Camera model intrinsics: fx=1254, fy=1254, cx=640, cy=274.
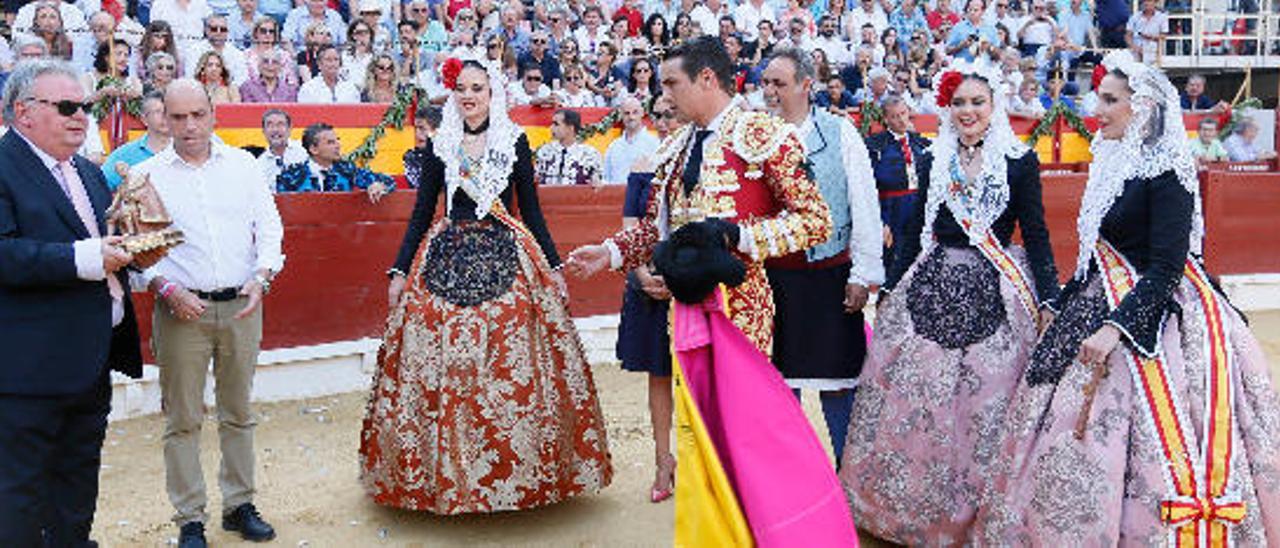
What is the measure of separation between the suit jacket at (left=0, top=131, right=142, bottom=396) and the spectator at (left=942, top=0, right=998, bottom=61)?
1161 centimetres

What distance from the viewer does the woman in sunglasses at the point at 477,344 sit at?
4219 millimetres

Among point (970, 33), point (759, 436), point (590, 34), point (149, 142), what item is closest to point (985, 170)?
point (759, 436)

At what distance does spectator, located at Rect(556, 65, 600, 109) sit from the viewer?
9766 millimetres

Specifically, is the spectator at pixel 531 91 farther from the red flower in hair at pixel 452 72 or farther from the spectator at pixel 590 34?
the red flower in hair at pixel 452 72

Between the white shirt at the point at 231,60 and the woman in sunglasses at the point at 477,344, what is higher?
the white shirt at the point at 231,60

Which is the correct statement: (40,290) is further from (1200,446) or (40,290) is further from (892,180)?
(892,180)

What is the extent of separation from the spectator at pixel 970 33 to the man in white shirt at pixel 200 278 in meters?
10.8

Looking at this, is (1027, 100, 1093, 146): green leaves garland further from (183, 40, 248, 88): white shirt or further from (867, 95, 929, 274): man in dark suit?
(183, 40, 248, 88): white shirt

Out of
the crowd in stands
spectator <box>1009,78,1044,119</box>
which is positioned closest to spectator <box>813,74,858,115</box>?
the crowd in stands

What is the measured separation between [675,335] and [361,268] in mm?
3997

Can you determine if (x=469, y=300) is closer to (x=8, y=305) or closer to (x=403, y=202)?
(x=8, y=305)

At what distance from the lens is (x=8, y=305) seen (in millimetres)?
3047

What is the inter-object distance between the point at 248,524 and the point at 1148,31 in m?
14.5

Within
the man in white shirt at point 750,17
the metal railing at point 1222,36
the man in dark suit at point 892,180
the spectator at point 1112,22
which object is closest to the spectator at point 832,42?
the man in white shirt at point 750,17
